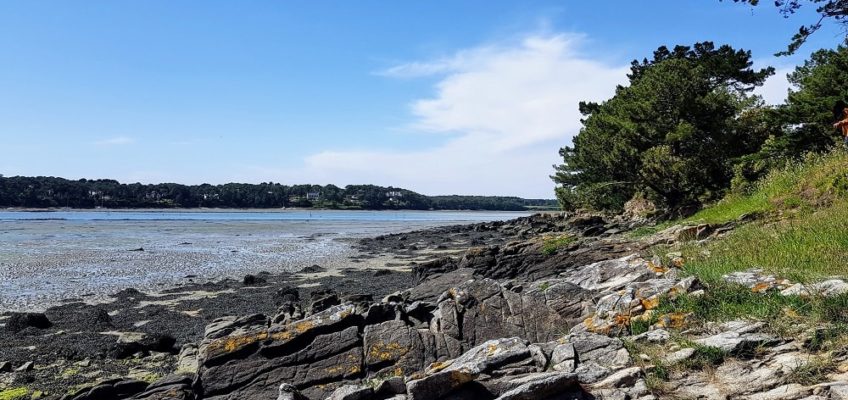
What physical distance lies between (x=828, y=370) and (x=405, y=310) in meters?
6.27

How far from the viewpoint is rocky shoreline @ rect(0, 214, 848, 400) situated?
5.91 m

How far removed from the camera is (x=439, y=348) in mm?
8641

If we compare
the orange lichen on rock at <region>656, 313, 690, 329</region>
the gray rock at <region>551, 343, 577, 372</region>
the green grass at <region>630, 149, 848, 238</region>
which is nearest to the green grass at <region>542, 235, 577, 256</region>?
the green grass at <region>630, 149, 848, 238</region>

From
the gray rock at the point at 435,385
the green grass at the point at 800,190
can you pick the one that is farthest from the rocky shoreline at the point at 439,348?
the green grass at the point at 800,190

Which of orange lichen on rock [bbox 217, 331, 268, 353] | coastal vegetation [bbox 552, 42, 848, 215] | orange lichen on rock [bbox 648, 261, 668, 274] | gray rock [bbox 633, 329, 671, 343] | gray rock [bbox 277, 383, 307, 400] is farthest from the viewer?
coastal vegetation [bbox 552, 42, 848, 215]

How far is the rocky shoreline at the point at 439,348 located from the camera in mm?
5910

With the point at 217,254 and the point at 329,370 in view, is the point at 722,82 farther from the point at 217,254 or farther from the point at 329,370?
the point at 329,370

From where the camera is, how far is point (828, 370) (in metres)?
5.34

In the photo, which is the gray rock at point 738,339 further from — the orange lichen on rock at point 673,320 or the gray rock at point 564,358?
the gray rock at point 564,358

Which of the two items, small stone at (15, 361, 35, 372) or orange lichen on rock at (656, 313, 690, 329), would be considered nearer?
orange lichen on rock at (656, 313, 690, 329)

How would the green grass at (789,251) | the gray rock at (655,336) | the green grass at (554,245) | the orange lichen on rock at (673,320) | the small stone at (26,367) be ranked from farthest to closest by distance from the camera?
the green grass at (554,245) → the small stone at (26,367) → the green grass at (789,251) → the orange lichen on rock at (673,320) → the gray rock at (655,336)

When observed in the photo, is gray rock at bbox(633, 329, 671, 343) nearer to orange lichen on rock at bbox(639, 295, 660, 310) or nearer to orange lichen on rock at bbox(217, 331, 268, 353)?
orange lichen on rock at bbox(639, 295, 660, 310)

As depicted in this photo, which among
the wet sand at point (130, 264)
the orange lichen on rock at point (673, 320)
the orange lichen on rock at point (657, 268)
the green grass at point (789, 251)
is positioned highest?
the green grass at point (789, 251)

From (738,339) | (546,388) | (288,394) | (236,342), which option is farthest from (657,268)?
(236,342)
